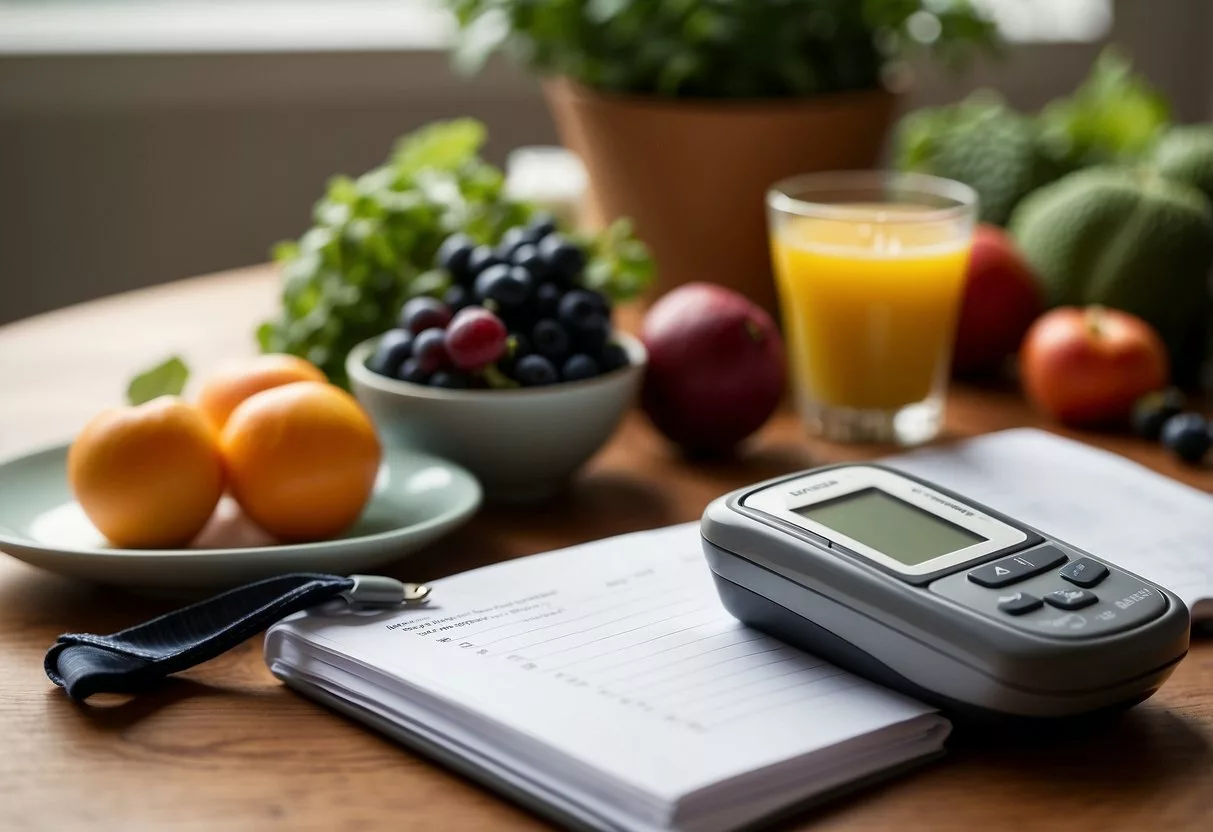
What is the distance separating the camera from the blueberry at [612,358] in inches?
36.8

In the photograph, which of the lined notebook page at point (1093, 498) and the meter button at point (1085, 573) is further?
the lined notebook page at point (1093, 498)

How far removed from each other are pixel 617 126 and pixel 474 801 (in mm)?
776

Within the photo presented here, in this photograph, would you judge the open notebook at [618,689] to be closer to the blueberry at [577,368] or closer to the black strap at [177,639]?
the black strap at [177,639]

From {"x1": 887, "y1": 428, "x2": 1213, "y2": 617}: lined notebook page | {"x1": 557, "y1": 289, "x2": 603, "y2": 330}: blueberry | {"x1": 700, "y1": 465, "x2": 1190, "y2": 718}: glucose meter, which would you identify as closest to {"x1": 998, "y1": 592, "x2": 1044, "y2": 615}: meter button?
{"x1": 700, "y1": 465, "x2": 1190, "y2": 718}: glucose meter

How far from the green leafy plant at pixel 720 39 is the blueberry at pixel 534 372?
1.16 feet

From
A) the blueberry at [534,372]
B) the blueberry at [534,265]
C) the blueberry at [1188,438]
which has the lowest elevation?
the blueberry at [1188,438]

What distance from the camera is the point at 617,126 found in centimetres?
119

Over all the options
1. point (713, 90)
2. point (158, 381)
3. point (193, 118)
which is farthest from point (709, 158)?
point (193, 118)

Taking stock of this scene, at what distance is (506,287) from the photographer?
0.91 meters

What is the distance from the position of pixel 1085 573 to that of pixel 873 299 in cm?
48

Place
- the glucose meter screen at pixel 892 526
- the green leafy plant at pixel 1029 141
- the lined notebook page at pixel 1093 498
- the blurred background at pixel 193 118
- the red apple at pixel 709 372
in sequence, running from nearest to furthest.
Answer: the glucose meter screen at pixel 892 526, the lined notebook page at pixel 1093 498, the red apple at pixel 709 372, the green leafy plant at pixel 1029 141, the blurred background at pixel 193 118

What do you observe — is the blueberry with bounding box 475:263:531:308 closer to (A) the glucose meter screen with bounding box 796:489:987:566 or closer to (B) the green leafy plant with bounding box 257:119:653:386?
(B) the green leafy plant with bounding box 257:119:653:386

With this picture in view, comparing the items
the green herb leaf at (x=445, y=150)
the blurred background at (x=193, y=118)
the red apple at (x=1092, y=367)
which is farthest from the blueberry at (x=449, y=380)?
the blurred background at (x=193, y=118)

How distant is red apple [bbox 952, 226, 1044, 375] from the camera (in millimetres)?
1176
